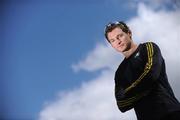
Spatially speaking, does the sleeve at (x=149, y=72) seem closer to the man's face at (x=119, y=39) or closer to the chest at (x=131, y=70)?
the chest at (x=131, y=70)

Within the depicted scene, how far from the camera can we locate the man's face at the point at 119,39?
1.48 m

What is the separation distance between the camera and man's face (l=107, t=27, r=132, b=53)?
148cm

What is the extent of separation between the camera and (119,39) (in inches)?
59.2

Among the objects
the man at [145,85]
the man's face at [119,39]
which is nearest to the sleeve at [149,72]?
the man at [145,85]

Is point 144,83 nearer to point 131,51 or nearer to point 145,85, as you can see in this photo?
point 145,85

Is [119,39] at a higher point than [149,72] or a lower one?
higher

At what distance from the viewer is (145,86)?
1.30m

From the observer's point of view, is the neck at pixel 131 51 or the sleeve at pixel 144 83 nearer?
the sleeve at pixel 144 83

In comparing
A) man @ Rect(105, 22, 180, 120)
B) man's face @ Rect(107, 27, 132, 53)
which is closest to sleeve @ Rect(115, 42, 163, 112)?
man @ Rect(105, 22, 180, 120)

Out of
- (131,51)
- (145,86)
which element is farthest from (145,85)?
(131,51)

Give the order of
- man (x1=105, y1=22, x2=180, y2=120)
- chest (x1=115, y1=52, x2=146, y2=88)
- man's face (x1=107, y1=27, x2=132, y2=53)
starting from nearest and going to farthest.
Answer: man (x1=105, y1=22, x2=180, y2=120), chest (x1=115, y1=52, x2=146, y2=88), man's face (x1=107, y1=27, x2=132, y2=53)

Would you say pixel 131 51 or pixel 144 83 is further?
pixel 131 51

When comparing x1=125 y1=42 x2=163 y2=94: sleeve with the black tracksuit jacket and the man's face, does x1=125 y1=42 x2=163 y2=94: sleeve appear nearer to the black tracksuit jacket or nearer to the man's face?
the black tracksuit jacket

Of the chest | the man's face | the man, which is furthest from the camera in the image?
the man's face
